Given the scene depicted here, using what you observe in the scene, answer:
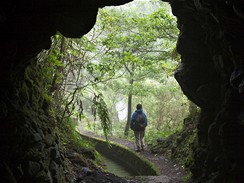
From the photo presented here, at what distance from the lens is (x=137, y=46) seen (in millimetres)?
17141

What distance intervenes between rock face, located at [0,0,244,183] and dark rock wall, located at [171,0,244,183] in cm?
2

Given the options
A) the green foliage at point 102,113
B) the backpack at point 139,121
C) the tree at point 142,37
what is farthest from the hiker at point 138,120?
the green foliage at point 102,113

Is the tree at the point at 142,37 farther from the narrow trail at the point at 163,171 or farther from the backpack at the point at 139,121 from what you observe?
the narrow trail at the point at 163,171

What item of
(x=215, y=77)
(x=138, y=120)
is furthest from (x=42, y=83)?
(x=138, y=120)

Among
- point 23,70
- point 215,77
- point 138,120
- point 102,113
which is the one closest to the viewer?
point 23,70

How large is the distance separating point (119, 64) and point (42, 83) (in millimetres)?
5309

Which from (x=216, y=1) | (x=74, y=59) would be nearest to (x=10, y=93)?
(x=216, y=1)

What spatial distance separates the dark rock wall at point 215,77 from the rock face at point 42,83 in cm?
2

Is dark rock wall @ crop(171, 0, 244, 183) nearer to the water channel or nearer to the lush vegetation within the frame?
the lush vegetation

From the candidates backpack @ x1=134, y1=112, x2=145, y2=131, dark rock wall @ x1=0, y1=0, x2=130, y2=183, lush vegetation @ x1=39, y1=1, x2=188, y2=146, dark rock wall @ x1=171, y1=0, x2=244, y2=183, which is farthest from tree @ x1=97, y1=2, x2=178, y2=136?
dark rock wall @ x1=0, y1=0, x2=130, y2=183

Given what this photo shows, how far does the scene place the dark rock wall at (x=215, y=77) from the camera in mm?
5656

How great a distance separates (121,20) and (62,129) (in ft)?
30.1

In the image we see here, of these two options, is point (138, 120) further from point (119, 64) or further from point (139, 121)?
point (119, 64)

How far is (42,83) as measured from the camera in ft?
28.6
